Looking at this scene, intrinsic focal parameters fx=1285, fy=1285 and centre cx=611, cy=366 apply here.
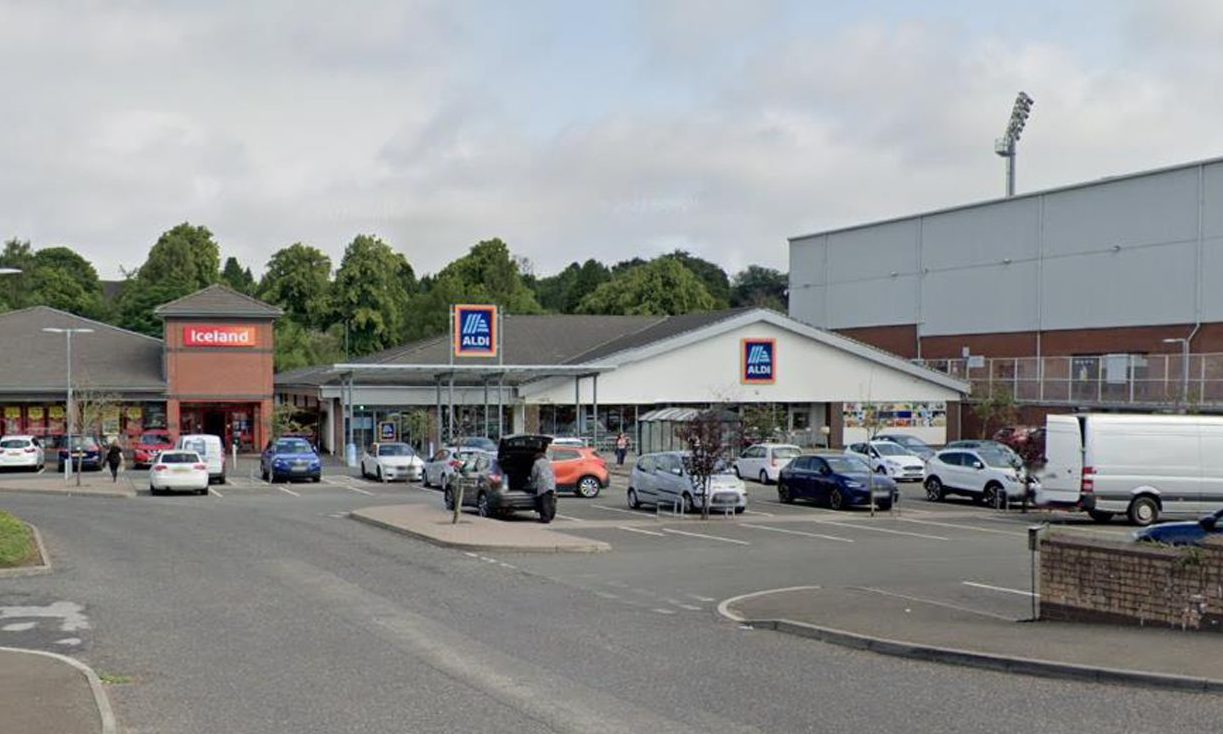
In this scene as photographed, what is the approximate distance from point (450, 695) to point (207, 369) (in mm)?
53822

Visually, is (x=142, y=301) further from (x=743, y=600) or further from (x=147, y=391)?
(x=743, y=600)

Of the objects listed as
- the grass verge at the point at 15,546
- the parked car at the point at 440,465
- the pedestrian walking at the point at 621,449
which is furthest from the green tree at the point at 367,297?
the grass verge at the point at 15,546

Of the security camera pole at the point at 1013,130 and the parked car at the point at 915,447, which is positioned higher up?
the security camera pole at the point at 1013,130

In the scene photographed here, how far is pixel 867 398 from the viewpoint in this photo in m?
63.3

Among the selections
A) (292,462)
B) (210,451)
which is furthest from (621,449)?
(210,451)

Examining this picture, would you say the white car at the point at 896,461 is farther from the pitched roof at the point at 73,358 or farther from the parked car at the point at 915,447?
the pitched roof at the point at 73,358

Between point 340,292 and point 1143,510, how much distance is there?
79.5 metres

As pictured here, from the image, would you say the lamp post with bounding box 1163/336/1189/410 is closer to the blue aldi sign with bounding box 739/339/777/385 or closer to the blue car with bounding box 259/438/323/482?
the blue aldi sign with bounding box 739/339/777/385

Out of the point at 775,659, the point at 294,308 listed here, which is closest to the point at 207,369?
the point at 294,308

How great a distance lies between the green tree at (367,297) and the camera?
328ft

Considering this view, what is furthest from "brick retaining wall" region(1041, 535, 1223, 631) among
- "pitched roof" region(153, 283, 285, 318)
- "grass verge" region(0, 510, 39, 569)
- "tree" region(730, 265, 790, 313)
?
"tree" region(730, 265, 790, 313)

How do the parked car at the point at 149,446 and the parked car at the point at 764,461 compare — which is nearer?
the parked car at the point at 764,461

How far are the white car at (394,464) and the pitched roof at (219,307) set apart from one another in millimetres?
18916

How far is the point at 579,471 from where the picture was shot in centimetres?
3747
